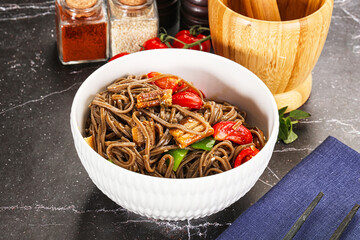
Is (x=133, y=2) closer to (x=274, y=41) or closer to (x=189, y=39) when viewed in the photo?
(x=189, y=39)

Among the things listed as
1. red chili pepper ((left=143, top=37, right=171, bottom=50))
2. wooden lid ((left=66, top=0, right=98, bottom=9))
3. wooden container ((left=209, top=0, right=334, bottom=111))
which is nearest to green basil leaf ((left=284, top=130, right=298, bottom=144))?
wooden container ((left=209, top=0, right=334, bottom=111))

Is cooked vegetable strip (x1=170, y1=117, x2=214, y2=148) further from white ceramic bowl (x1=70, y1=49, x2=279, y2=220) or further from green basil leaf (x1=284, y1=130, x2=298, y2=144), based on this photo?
green basil leaf (x1=284, y1=130, x2=298, y2=144)

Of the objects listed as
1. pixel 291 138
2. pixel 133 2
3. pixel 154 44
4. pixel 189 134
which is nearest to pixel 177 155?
pixel 189 134

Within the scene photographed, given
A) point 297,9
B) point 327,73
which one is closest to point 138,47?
point 297,9

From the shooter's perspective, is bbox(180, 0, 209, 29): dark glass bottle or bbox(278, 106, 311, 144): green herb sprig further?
bbox(180, 0, 209, 29): dark glass bottle

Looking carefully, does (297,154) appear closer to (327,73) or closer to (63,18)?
(327,73)

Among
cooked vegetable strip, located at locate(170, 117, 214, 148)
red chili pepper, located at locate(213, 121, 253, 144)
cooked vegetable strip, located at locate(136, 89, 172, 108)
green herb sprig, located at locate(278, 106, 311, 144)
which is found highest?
cooked vegetable strip, located at locate(136, 89, 172, 108)

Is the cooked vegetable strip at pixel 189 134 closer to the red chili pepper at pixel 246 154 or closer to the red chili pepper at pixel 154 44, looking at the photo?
the red chili pepper at pixel 246 154
